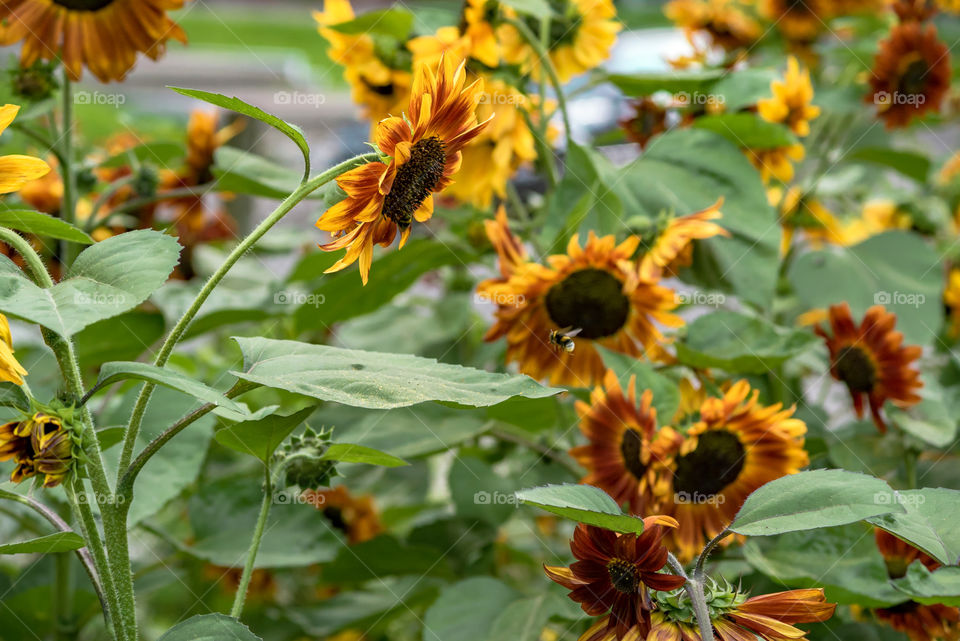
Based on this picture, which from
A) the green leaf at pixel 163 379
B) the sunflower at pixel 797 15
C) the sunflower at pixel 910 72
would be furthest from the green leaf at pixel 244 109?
the sunflower at pixel 797 15

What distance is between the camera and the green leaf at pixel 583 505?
399 millimetres

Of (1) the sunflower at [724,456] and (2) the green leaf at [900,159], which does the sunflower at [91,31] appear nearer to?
(1) the sunflower at [724,456]

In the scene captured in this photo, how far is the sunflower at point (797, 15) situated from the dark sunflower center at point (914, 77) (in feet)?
1.30

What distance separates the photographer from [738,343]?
73 centimetres

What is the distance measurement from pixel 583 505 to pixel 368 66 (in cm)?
56

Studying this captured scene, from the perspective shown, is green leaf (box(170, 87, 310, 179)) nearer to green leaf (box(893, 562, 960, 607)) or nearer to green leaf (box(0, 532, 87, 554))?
green leaf (box(0, 532, 87, 554))

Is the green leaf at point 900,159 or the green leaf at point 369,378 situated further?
the green leaf at point 900,159

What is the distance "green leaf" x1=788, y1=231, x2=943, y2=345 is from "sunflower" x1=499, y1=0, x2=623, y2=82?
11.7 inches

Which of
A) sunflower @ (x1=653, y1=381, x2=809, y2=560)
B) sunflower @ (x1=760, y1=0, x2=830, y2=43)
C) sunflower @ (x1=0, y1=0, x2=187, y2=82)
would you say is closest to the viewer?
sunflower @ (x1=653, y1=381, x2=809, y2=560)

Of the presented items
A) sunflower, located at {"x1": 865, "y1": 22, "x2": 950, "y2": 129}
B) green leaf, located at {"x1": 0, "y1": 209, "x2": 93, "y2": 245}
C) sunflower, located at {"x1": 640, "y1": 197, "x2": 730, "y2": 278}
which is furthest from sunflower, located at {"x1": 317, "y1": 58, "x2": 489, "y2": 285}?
sunflower, located at {"x1": 865, "y1": 22, "x2": 950, "y2": 129}

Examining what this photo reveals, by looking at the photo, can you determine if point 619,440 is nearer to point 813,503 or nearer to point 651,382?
point 651,382

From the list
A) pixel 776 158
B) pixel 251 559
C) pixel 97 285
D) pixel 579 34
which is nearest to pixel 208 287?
pixel 97 285

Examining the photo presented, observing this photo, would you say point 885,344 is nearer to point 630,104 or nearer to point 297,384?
point 630,104

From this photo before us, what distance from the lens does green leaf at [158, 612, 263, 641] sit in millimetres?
438
